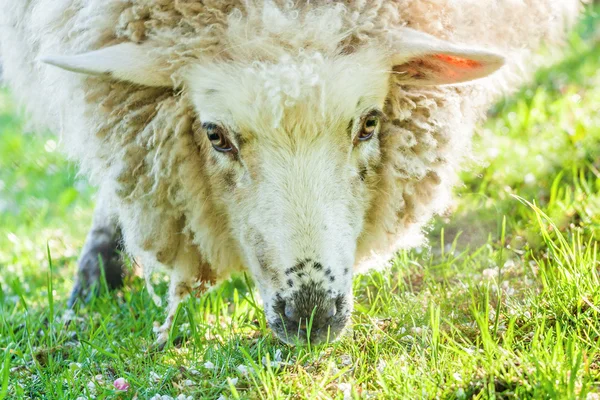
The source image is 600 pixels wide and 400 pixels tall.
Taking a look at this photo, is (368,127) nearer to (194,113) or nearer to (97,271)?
(194,113)

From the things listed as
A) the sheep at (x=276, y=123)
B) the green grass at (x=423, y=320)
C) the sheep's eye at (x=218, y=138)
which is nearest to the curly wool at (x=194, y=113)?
the sheep at (x=276, y=123)

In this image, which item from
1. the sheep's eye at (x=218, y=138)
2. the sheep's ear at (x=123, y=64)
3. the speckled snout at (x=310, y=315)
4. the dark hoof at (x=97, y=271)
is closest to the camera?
the speckled snout at (x=310, y=315)

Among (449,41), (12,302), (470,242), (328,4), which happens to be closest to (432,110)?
(449,41)

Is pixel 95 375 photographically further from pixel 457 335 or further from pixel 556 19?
pixel 556 19

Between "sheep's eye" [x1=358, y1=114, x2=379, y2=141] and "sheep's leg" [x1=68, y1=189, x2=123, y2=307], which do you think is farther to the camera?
"sheep's leg" [x1=68, y1=189, x2=123, y2=307]

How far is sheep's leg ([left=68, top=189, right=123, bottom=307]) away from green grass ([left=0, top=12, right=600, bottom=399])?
0.11m

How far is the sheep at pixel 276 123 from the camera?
2.53 meters

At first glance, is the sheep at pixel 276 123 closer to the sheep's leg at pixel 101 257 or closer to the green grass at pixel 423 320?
the green grass at pixel 423 320

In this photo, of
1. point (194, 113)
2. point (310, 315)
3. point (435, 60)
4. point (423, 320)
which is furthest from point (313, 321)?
point (435, 60)

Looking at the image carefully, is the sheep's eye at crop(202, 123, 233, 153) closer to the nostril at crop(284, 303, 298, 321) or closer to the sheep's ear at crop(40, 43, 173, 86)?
the sheep's ear at crop(40, 43, 173, 86)

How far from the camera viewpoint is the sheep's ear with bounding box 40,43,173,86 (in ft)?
8.38

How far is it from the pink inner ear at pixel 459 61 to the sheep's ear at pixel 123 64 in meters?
1.01

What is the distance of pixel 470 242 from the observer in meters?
3.73

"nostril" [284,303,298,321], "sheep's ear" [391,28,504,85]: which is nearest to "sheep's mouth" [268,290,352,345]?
"nostril" [284,303,298,321]
